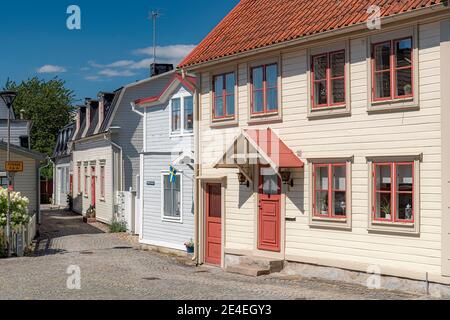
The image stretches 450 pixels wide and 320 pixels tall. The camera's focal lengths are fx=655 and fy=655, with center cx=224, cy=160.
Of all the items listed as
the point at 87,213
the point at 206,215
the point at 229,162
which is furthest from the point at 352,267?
the point at 87,213

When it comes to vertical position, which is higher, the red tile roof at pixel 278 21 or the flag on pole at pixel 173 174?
the red tile roof at pixel 278 21

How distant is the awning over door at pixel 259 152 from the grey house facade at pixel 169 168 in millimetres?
3222

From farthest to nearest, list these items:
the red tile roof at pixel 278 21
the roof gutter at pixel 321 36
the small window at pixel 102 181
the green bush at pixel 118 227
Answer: the small window at pixel 102 181
the green bush at pixel 118 227
the red tile roof at pixel 278 21
the roof gutter at pixel 321 36

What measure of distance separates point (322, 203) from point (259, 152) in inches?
76.9

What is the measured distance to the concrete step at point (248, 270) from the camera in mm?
15711

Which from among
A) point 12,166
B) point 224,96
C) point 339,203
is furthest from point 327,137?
point 12,166

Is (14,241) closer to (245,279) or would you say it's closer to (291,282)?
(245,279)

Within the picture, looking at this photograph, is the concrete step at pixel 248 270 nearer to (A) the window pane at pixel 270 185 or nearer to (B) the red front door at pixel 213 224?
(B) the red front door at pixel 213 224

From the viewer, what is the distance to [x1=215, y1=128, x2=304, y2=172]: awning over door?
1518cm

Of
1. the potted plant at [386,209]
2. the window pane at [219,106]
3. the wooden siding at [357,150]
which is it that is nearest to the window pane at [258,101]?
the wooden siding at [357,150]

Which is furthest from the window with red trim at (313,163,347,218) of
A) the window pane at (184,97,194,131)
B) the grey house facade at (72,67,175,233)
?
the grey house facade at (72,67,175,233)

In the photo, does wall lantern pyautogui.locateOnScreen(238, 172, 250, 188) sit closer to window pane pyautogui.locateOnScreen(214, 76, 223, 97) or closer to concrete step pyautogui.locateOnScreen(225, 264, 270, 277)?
concrete step pyautogui.locateOnScreen(225, 264, 270, 277)

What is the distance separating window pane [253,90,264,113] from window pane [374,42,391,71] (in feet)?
12.1

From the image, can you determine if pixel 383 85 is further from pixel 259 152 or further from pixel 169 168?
pixel 169 168
